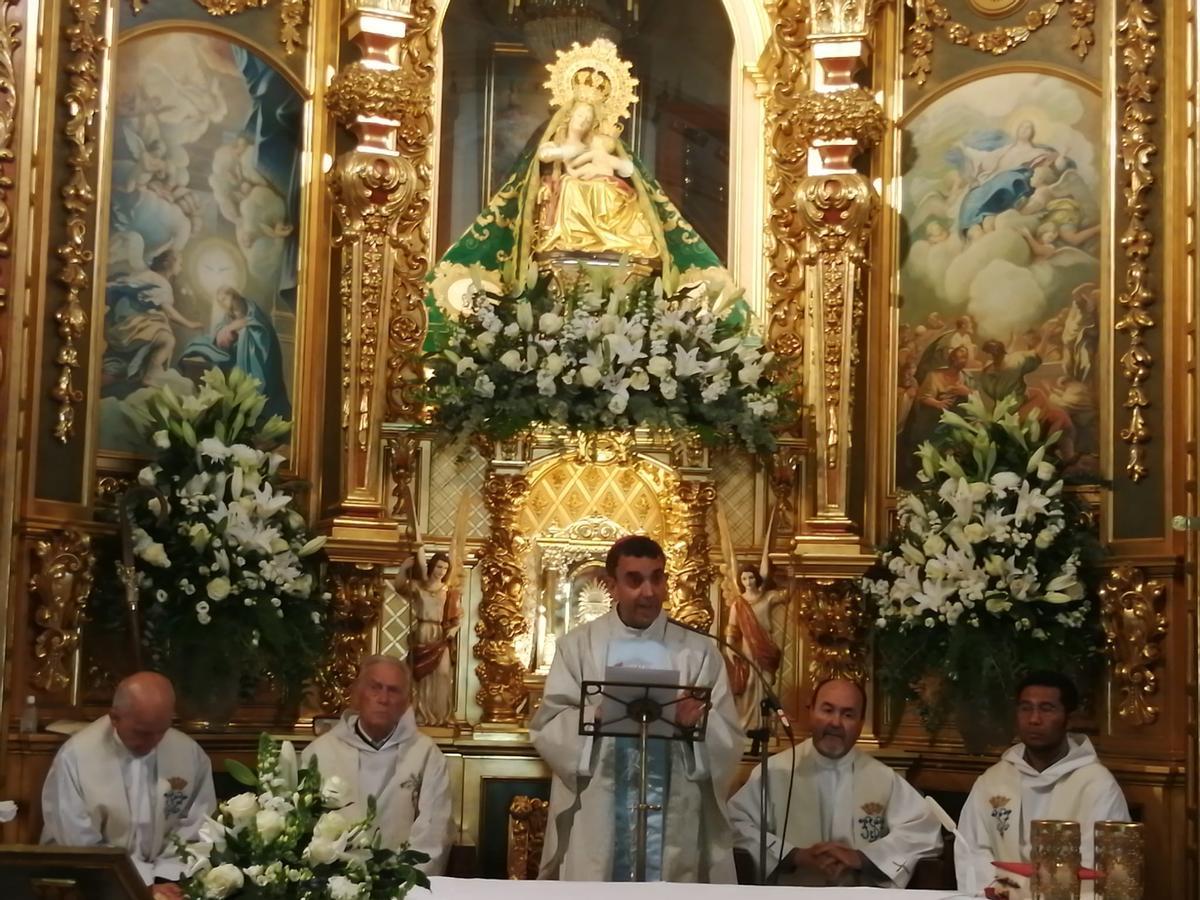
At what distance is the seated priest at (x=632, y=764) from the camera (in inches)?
361

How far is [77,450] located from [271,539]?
1000 millimetres

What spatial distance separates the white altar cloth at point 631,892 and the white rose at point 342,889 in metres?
1.66

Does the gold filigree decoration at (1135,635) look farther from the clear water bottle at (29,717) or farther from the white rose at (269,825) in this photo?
the white rose at (269,825)

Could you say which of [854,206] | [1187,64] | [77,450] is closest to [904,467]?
[854,206]

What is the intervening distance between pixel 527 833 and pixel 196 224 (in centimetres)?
350

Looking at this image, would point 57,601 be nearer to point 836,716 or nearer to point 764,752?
point 764,752

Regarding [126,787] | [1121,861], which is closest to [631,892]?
[1121,861]

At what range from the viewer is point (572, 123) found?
11320 mm

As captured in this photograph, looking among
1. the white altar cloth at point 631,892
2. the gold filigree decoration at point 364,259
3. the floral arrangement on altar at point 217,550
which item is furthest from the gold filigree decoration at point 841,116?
the white altar cloth at point 631,892

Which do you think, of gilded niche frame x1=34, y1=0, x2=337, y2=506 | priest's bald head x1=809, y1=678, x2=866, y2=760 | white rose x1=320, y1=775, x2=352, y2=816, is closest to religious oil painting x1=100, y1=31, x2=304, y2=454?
gilded niche frame x1=34, y1=0, x2=337, y2=506

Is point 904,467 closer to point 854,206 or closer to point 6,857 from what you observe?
point 854,206

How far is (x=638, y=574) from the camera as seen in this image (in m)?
9.13

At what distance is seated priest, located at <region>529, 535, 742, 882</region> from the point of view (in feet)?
30.1

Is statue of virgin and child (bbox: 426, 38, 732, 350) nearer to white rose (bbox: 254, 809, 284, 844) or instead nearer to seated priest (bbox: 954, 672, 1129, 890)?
seated priest (bbox: 954, 672, 1129, 890)
